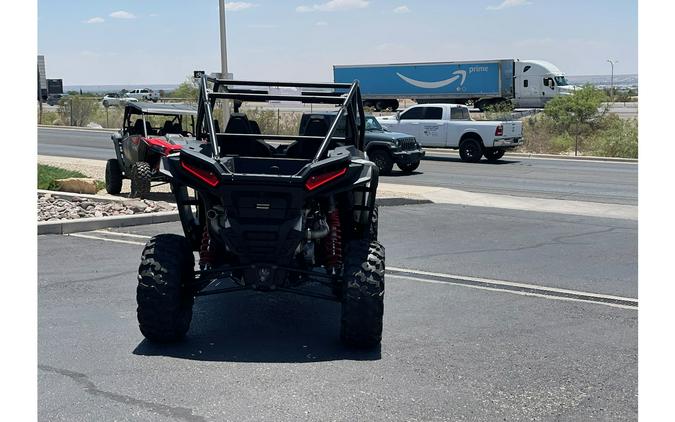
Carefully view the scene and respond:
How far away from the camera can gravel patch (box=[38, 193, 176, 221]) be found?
13688 millimetres

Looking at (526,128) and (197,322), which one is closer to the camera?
(197,322)

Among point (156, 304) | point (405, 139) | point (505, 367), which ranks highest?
point (405, 139)

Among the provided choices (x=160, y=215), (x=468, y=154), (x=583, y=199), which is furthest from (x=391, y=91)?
(x=160, y=215)

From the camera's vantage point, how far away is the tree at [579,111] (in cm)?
4297

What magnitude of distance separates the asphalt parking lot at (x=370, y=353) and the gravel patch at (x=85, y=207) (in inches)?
93.3

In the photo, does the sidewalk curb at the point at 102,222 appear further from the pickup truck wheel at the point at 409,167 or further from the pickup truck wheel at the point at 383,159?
the pickup truck wheel at the point at 409,167

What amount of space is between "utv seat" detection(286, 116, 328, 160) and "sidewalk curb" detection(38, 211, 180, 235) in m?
5.58

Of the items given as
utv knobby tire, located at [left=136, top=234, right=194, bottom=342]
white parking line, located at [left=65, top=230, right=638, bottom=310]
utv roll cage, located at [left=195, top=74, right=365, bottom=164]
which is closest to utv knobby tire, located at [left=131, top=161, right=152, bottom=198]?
white parking line, located at [left=65, top=230, right=638, bottom=310]

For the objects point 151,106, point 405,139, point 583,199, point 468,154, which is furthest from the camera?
point 468,154

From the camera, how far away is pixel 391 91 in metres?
61.2

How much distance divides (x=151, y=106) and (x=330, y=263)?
1018cm

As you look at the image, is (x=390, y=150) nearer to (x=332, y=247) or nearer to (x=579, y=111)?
(x=332, y=247)

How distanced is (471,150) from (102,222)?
18.2 meters

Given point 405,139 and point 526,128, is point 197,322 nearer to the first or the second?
point 405,139
